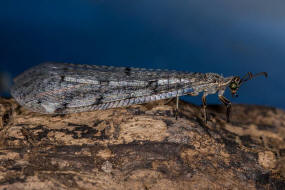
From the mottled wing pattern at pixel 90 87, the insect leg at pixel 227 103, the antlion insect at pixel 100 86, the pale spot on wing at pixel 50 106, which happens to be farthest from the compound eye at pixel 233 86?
the pale spot on wing at pixel 50 106

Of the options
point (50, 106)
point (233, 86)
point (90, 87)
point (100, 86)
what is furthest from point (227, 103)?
point (50, 106)

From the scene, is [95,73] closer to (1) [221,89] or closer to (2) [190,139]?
(2) [190,139]

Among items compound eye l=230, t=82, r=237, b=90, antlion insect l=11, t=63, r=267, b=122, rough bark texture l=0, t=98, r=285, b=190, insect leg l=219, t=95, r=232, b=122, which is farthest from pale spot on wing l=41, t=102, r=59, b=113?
compound eye l=230, t=82, r=237, b=90

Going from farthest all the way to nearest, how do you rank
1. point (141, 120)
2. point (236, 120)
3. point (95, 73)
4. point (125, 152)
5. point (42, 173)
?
point (236, 120)
point (95, 73)
point (141, 120)
point (125, 152)
point (42, 173)

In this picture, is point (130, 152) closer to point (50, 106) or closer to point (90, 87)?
point (90, 87)

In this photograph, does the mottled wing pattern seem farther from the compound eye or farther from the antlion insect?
the compound eye

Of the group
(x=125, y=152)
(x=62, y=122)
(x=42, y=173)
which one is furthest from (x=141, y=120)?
(x=42, y=173)
